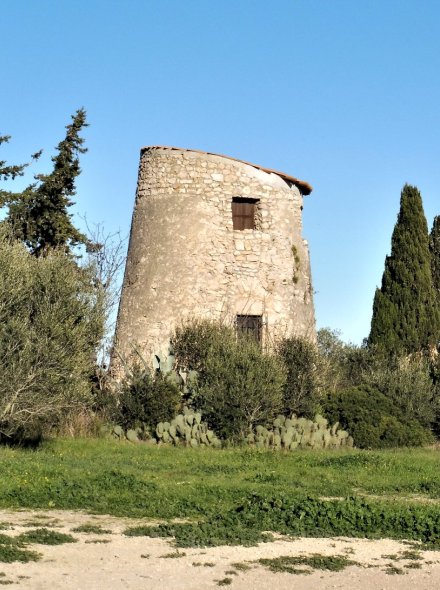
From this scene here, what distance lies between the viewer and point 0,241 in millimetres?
→ 19609

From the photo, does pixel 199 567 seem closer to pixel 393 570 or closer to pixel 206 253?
pixel 393 570

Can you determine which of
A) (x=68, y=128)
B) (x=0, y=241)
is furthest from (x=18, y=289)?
(x=68, y=128)

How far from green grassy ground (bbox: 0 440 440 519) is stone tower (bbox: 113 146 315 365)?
19.3ft

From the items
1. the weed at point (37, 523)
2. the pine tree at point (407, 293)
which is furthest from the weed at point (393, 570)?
Answer: the pine tree at point (407, 293)

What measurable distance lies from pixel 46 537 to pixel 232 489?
14.6 ft

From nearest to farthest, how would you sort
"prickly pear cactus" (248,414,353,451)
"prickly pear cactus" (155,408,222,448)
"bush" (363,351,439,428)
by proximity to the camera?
"prickly pear cactus" (155,408,222,448), "prickly pear cactus" (248,414,353,451), "bush" (363,351,439,428)

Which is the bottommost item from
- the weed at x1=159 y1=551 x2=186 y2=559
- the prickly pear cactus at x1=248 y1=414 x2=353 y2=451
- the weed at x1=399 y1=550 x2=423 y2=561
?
the weed at x1=399 y1=550 x2=423 y2=561

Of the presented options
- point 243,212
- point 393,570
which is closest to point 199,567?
point 393,570

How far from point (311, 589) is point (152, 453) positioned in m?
12.6

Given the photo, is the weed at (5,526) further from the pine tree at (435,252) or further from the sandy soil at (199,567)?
the pine tree at (435,252)

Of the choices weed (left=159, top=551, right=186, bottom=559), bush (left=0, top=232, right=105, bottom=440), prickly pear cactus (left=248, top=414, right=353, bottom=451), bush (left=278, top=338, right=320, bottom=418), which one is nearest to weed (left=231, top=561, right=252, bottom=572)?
weed (left=159, top=551, right=186, bottom=559)

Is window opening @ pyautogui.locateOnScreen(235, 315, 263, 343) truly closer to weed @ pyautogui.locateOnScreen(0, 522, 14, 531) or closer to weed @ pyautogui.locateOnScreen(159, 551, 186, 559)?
weed @ pyautogui.locateOnScreen(0, 522, 14, 531)

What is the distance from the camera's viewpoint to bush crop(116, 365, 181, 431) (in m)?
25.2

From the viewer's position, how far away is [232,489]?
49.3 ft
